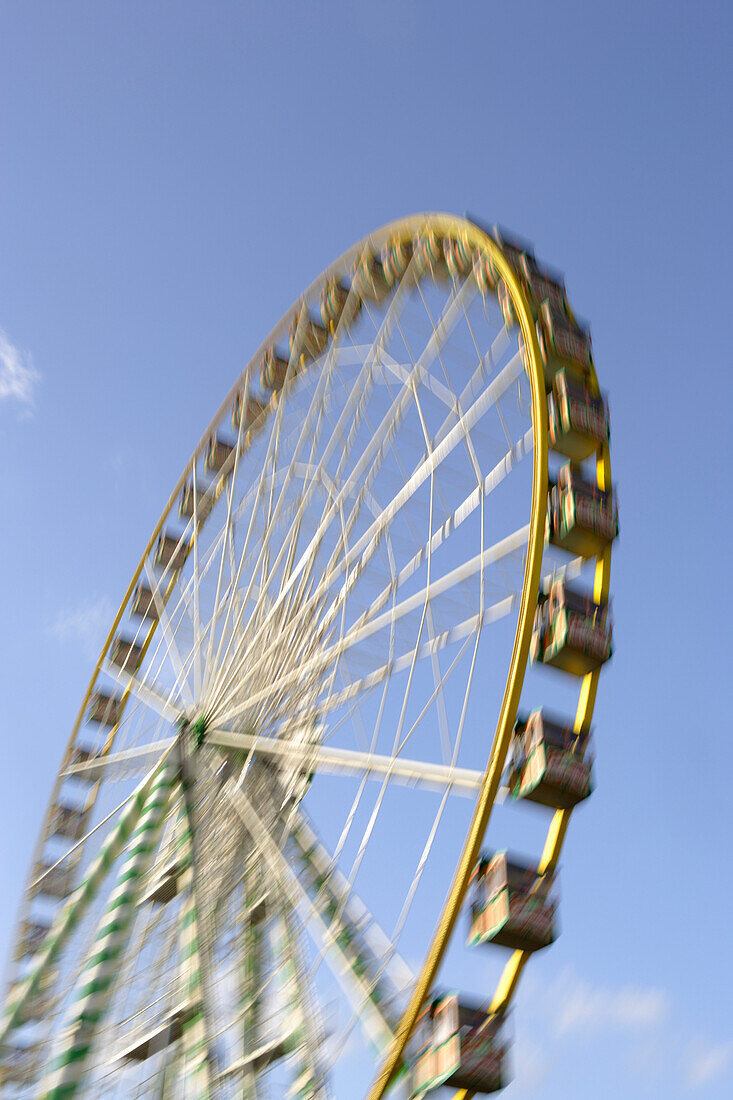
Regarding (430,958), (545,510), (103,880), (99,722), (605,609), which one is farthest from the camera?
(99,722)

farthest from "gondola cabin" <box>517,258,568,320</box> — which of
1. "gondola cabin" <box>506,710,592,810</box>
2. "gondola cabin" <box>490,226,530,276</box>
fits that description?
"gondola cabin" <box>506,710,592,810</box>

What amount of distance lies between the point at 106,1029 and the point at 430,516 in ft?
24.4

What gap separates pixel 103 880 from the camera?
15352 mm

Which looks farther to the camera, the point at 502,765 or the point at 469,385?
the point at 469,385

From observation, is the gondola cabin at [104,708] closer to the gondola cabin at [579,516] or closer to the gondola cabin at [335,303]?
the gondola cabin at [335,303]

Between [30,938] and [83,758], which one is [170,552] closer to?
[83,758]

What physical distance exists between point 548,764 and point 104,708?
1446 cm

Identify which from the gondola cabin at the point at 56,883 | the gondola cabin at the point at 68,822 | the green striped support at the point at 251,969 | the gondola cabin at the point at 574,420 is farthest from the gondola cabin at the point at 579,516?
the gondola cabin at the point at 68,822

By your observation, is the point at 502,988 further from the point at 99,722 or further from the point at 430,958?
the point at 99,722

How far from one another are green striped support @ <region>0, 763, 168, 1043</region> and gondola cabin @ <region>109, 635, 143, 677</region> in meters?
6.08

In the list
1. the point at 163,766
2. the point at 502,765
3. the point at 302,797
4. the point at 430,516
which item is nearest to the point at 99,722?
the point at 163,766

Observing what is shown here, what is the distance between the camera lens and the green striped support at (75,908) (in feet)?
46.6

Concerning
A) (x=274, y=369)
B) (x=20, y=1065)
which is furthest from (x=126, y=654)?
(x=20, y=1065)

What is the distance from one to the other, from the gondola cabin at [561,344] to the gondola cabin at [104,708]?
13.4m
